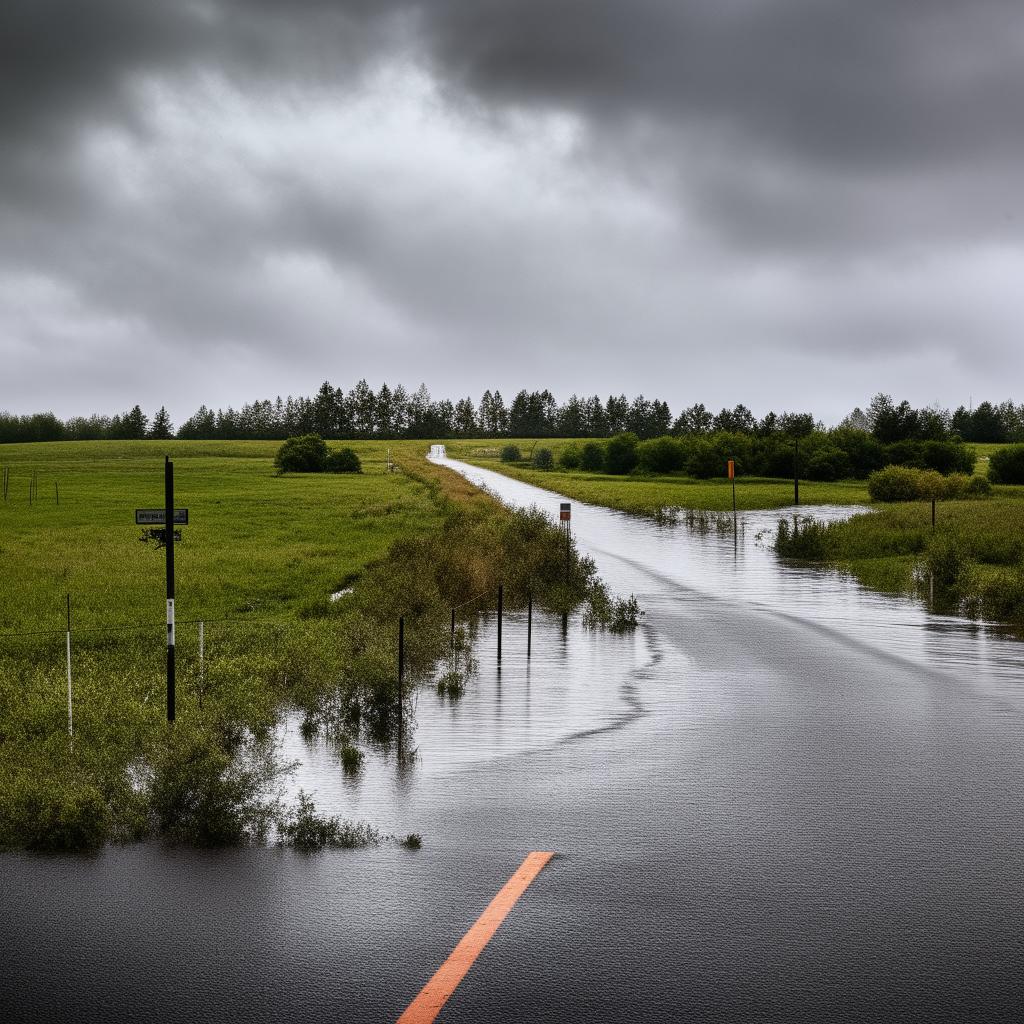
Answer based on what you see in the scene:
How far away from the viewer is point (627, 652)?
20.2m

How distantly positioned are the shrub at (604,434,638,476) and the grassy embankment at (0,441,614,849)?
75275 mm

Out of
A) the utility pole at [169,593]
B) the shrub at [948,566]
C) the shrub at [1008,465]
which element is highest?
the shrub at [1008,465]

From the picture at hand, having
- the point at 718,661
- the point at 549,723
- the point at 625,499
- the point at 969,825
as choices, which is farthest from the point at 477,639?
the point at 625,499

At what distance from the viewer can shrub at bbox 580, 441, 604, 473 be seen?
458 feet

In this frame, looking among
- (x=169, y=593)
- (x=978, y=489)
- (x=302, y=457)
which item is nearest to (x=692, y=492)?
(x=978, y=489)

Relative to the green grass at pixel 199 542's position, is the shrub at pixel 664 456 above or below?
above

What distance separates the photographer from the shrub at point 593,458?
13975 cm

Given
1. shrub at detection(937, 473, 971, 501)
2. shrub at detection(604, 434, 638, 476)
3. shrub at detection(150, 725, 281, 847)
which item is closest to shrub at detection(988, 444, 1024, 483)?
shrub at detection(937, 473, 971, 501)

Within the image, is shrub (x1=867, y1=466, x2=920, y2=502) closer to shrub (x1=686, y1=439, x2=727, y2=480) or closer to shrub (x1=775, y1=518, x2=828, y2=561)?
shrub (x1=686, y1=439, x2=727, y2=480)

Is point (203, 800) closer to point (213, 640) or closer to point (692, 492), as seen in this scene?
point (213, 640)

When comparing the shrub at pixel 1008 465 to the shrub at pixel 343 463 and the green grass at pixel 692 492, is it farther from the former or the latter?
the shrub at pixel 343 463

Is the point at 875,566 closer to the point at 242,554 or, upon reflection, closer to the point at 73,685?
the point at 242,554

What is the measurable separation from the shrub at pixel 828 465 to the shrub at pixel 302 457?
48637 mm

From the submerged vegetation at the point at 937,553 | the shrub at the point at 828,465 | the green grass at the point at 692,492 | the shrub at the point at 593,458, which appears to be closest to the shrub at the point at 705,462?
the green grass at the point at 692,492
